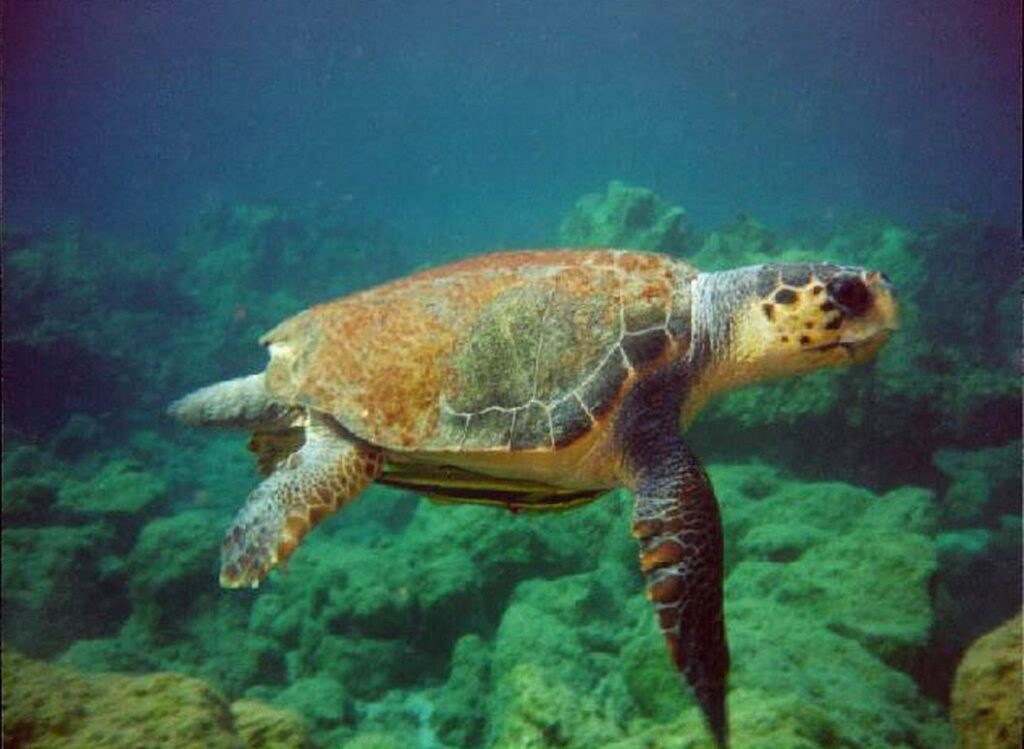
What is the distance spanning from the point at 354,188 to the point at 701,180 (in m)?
48.6

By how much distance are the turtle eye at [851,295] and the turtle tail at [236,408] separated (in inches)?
129

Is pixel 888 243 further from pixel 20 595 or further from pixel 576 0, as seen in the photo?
pixel 576 0

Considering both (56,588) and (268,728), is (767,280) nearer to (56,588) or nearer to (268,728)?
(268,728)

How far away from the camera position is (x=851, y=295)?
3061 mm

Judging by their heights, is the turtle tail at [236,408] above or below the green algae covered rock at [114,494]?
above

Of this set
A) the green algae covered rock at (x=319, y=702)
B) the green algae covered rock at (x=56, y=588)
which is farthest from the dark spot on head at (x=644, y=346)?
the green algae covered rock at (x=56, y=588)

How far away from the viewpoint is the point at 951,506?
25.6 ft

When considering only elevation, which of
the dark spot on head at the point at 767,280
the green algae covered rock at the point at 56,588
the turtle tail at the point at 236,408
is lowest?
the green algae covered rock at the point at 56,588

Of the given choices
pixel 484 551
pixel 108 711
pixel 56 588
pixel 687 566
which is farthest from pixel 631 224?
pixel 108 711

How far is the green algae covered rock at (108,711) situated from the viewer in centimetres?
252

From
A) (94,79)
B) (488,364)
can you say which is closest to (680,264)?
(488,364)

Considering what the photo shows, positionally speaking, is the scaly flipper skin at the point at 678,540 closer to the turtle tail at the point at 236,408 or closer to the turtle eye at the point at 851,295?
the turtle eye at the point at 851,295

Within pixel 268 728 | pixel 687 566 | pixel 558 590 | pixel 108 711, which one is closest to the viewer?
pixel 687 566

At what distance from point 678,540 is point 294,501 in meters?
1.96
